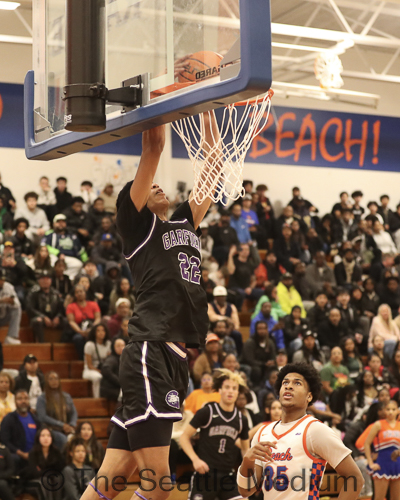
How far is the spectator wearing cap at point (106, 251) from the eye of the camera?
12.7m

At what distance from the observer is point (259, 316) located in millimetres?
12031

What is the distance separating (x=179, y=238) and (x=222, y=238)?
10155mm

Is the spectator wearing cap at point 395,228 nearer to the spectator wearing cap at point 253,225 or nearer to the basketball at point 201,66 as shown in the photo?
the spectator wearing cap at point 253,225

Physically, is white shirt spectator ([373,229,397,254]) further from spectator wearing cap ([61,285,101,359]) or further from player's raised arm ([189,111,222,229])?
player's raised arm ([189,111,222,229])

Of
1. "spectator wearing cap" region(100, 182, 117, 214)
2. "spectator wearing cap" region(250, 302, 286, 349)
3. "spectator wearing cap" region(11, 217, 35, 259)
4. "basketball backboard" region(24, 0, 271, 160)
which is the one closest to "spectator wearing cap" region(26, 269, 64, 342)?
"spectator wearing cap" region(11, 217, 35, 259)

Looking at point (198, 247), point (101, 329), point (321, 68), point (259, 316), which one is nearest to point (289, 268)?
point (259, 316)

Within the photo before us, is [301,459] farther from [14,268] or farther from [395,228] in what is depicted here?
[395,228]

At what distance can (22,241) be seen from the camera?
12.5 metres

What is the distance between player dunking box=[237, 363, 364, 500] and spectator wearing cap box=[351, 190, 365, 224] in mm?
13177

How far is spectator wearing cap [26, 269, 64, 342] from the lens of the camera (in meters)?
11.3

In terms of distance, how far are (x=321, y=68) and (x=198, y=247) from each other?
9615 mm

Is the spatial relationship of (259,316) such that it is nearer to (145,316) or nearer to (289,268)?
(289,268)

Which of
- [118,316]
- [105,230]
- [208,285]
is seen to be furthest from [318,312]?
[105,230]

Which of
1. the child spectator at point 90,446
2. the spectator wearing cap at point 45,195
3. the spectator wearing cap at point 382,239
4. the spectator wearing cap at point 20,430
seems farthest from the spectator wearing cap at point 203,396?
the spectator wearing cap at point 382,239
